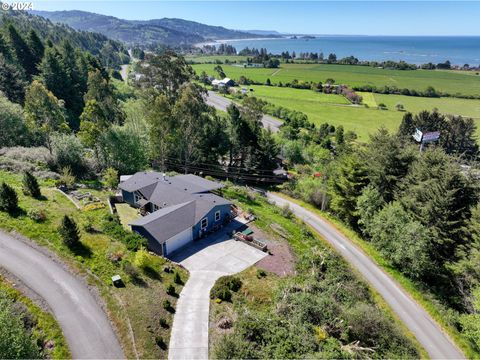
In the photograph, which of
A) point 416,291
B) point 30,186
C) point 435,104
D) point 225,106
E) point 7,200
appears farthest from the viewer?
point 435,104

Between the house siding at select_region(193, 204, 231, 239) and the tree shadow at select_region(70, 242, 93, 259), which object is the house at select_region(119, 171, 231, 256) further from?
the tree shadow at select_region(70, 242, 93, 259)

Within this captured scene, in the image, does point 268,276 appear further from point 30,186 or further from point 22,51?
point 22,51

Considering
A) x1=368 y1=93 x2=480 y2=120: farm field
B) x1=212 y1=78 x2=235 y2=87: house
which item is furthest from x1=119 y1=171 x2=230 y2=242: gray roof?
x1=212 y1=78 x2=235 y2=87: house

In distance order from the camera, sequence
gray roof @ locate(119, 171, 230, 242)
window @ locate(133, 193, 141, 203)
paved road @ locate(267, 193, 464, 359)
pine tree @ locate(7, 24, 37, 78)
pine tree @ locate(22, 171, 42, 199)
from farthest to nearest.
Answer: pine tree @ locate(7, 24, 37, 78) < window @ locate(133, 193, 141, 203) < pine tree @ locate(22, 171, 42, 199) < gray roof @ locate(119, 171, 230, 242) < paved road @ locate(267, 193, 464, 359)

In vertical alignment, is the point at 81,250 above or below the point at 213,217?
above

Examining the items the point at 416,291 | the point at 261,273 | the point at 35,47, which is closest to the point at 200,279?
the point at 261,273

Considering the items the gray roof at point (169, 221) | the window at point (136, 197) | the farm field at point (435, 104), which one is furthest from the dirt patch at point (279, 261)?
the farm field at point (435, 104)
